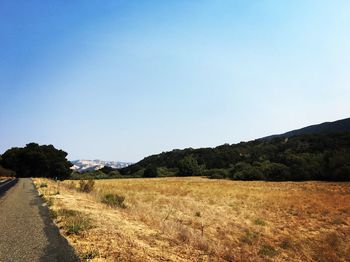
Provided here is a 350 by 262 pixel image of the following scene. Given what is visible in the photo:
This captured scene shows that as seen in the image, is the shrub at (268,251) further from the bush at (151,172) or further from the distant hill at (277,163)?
the bush at (151,172)

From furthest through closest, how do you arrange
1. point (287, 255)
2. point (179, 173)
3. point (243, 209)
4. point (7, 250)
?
1. point (179, 173)
2. point (243, 209)
3. point (287, 255)
4. point (7, 250)

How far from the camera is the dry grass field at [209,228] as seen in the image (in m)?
10.3

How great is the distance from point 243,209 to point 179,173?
256 feet

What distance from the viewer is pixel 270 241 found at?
21688 millimetres

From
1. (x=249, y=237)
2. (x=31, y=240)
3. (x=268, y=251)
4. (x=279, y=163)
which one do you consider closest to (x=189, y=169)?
(x=279, y=163)

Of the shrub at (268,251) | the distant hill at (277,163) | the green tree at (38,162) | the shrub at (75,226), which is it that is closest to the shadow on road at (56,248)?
the shrub at (75,226)

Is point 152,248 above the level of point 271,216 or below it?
above

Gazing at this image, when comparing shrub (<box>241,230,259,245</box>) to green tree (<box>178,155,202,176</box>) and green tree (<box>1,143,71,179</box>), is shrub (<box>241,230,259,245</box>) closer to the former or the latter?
green tree (<box>1,143,71,179</box>)

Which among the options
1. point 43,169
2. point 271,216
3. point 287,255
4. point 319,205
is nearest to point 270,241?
point 287,255

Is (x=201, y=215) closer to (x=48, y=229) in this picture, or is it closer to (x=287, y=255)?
(x=287, y=255)

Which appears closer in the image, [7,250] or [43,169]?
[7,250]

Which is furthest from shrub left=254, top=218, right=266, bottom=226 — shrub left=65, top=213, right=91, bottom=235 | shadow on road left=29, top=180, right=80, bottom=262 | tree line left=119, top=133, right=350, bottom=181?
tree line left=119, top=133, right=350, bottom=181

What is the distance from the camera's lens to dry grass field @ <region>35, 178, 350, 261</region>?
404 inches

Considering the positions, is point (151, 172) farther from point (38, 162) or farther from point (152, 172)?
point (38, 162)
